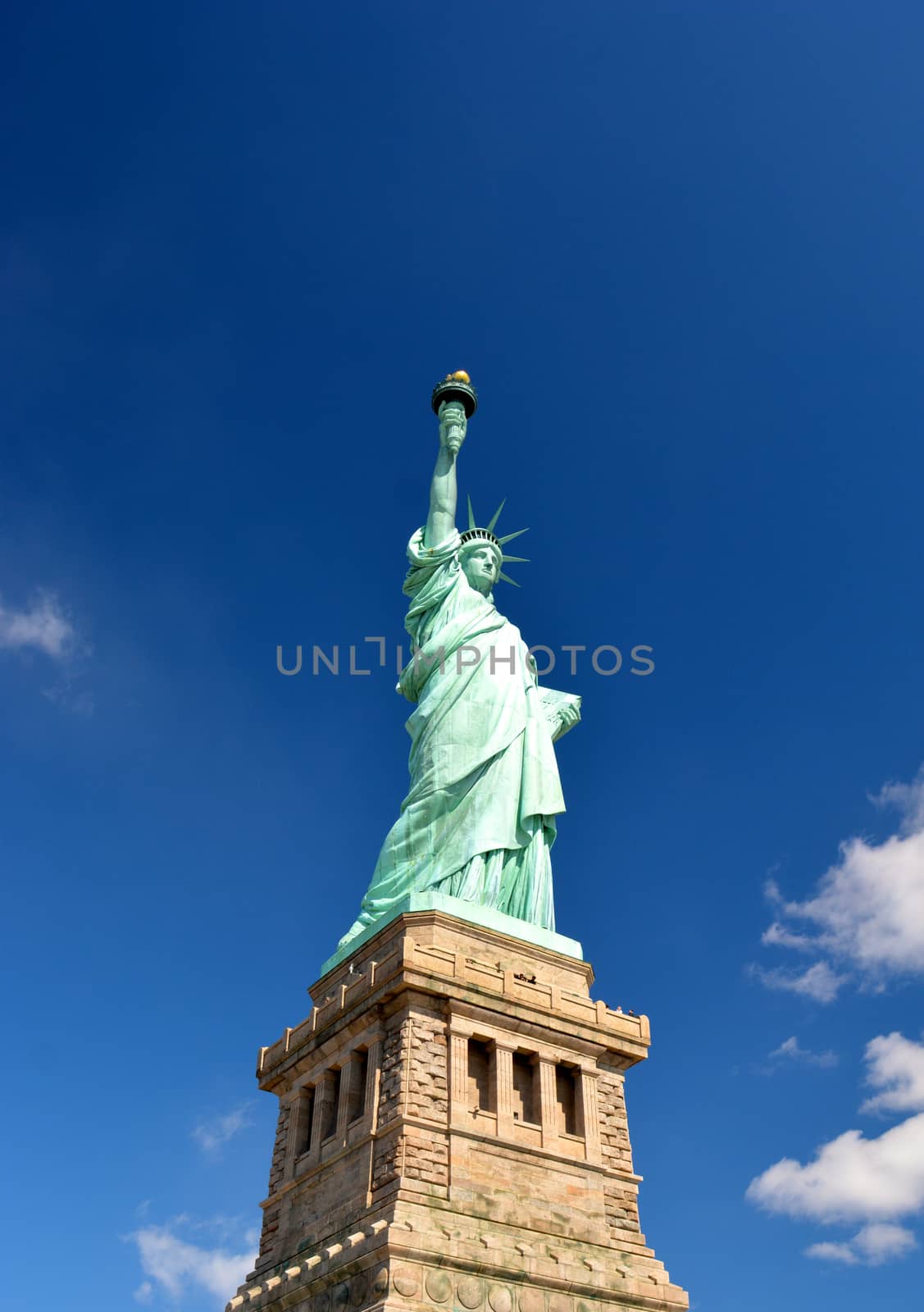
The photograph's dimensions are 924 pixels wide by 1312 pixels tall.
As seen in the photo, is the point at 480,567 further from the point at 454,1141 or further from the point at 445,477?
the point at 454,1141

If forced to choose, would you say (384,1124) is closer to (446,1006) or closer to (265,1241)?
(446,1006)

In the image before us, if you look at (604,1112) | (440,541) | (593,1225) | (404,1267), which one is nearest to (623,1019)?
(604,1112)

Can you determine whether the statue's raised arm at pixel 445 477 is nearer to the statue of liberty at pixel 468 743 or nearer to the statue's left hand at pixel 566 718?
the statue of liberty at pixel 468 743

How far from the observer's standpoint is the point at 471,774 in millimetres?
28891

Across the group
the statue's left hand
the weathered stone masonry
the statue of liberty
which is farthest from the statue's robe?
the weathered stone masonry

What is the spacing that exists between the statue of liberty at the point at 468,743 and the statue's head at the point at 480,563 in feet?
0.11

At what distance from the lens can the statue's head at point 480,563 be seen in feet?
110

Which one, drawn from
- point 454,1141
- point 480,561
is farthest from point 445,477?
point 454,1141

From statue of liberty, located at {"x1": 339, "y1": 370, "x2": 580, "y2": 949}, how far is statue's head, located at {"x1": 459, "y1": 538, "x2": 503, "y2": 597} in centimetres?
3

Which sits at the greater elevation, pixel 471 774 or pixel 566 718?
pixel 566 718

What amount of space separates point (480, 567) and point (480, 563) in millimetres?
123

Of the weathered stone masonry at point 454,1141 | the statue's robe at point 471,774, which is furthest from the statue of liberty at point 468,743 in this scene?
the weathered stone masonry at point 454,1141

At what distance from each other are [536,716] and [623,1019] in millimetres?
8277

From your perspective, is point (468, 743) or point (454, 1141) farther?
point (468, 743)
